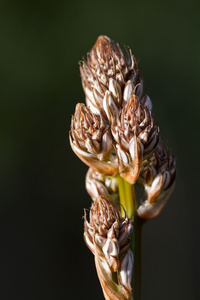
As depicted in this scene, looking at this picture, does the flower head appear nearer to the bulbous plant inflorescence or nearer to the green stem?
the bulbous plant inflorescence

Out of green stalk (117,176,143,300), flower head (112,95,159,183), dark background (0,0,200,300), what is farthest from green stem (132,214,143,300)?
dark background (0,0,200,300)

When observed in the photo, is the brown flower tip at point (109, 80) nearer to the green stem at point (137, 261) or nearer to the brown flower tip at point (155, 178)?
the brown flower tip at point (155, 178)

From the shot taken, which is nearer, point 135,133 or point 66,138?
point 135,133

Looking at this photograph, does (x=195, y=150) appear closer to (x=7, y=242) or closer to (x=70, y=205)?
(x=70, y=205)

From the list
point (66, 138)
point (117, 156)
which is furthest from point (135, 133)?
point (66, 138)

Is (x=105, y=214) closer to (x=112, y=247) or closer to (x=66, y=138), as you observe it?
(x=112, y=247)

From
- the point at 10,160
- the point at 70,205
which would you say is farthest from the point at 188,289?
the point at 10,160
